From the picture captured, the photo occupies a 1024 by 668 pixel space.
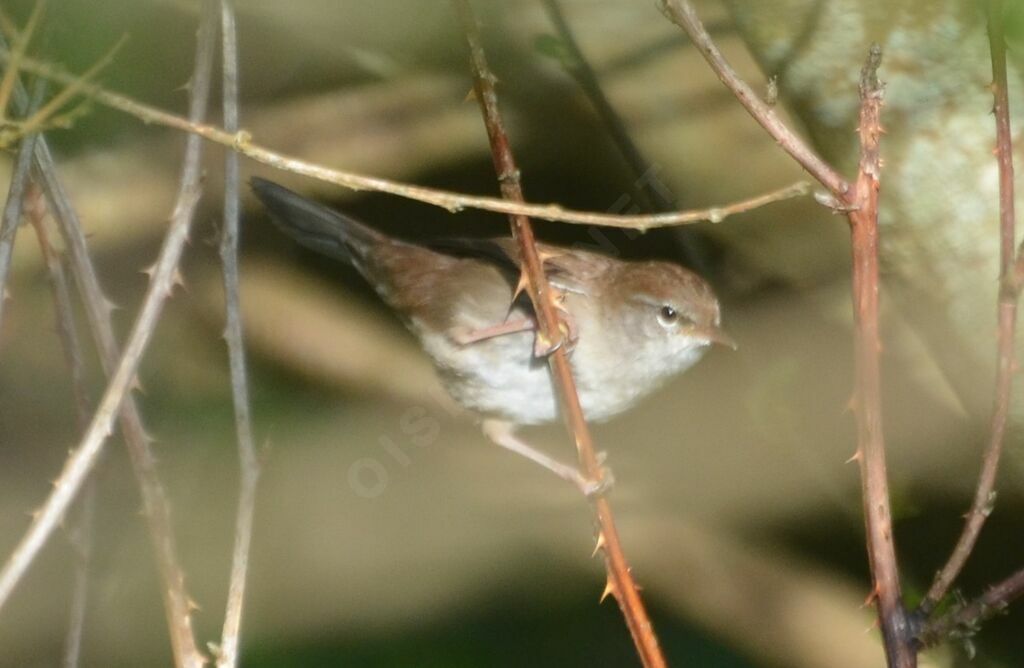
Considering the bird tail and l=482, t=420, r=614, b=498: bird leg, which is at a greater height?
the bird tail

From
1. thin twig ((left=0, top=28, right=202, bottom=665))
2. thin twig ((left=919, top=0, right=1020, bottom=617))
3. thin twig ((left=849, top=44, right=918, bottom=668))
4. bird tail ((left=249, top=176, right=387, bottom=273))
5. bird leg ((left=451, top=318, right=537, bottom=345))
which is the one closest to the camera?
thin twig ((left=849, top=44, right=918, bottom=668))

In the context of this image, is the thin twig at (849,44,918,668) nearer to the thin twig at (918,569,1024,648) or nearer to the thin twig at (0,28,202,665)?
the thin twig at (918,569,1024,648)

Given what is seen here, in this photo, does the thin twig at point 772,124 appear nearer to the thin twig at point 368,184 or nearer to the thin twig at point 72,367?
the thin twig at point 368,184

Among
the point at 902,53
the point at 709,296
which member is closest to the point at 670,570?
the point at 709,296

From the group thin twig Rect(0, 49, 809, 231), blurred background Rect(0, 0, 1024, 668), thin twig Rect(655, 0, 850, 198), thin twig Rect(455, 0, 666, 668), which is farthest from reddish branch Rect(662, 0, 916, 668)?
blurred background Rect(0, 0, 1024, 668)

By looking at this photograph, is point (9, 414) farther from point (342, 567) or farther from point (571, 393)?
point (571, 393)

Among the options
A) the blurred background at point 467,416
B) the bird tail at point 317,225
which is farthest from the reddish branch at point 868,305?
the bird tail at point 317,225
